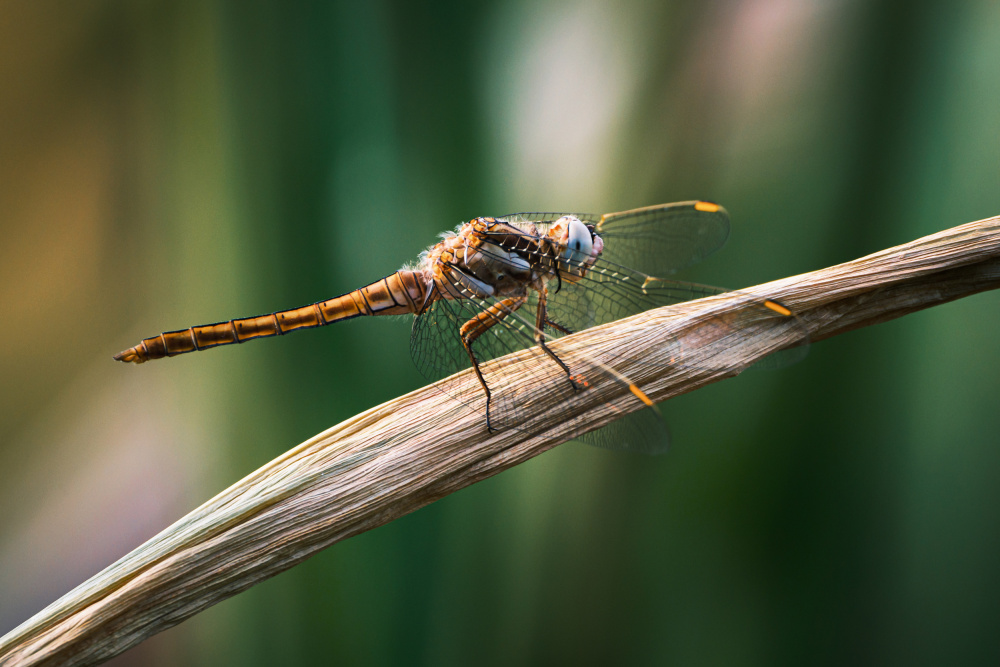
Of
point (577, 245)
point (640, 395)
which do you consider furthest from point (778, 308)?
point (577, 245)

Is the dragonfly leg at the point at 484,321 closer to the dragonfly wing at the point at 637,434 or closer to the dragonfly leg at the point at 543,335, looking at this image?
the dragonfly leg at the point at 543,335

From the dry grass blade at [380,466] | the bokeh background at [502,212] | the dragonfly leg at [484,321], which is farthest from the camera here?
the bokeh background at [502,212]

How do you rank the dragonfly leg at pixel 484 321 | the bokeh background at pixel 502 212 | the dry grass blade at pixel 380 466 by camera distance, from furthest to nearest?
the bokeh background at pixel 502 212 < the dragonfly leg at pixel 484 321 < the dry grass blade at pixel 380 466

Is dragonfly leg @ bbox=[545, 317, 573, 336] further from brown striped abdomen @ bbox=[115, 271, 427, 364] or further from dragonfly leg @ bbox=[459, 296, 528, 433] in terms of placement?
brown striped abdomen @ bbox=[115, 271, 427, 364]

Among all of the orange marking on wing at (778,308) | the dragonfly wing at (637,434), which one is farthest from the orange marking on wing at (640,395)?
the orange marking on wing at (778,308)

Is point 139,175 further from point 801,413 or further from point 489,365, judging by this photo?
point 801,413

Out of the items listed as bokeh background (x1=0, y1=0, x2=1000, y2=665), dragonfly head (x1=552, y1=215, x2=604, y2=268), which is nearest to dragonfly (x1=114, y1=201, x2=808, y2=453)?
dragonfly head (x1=552, y1=215, x2=604, y2=268)

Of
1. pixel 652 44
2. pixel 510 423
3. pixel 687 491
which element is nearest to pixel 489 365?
pixel 510 423
